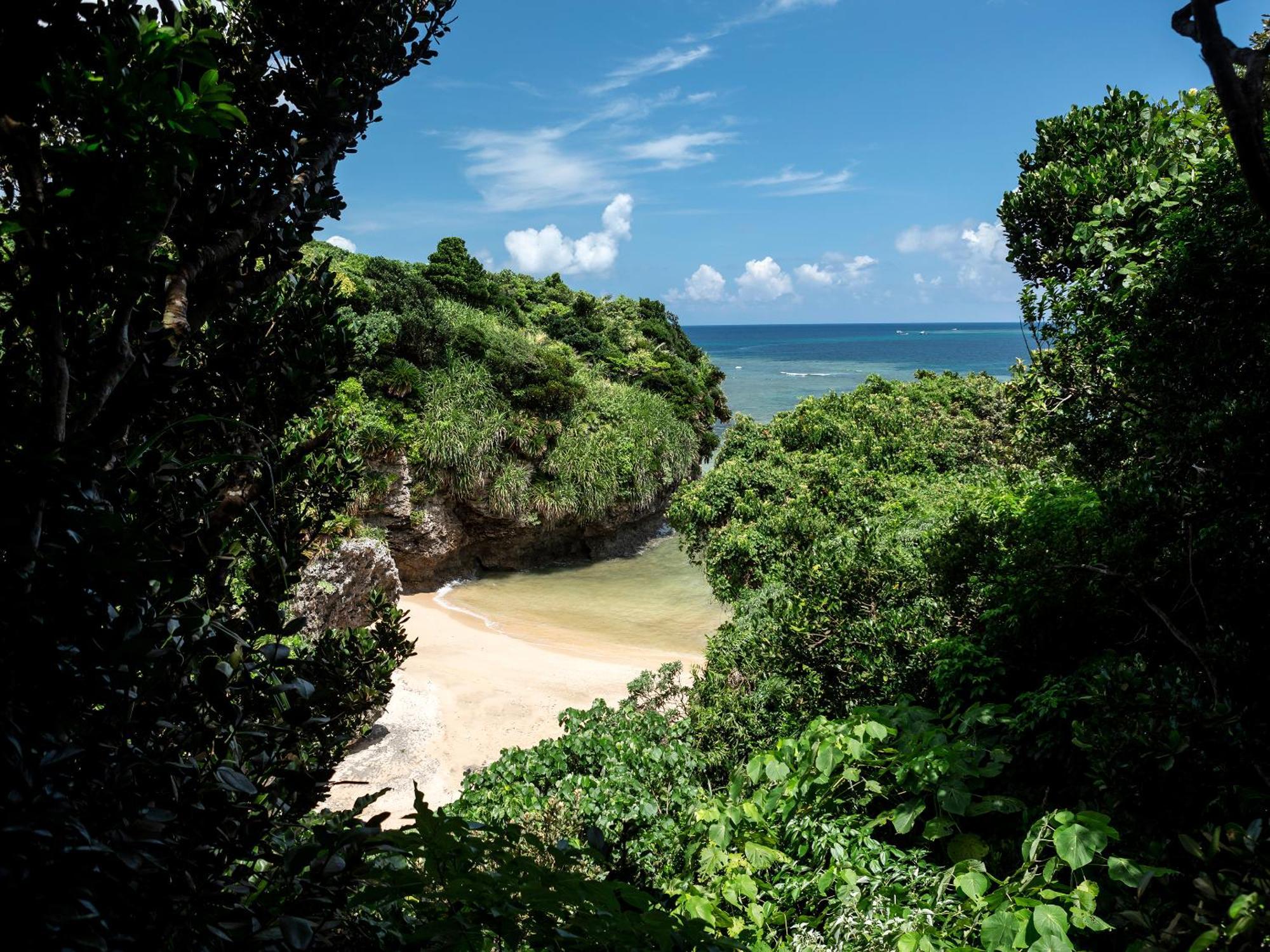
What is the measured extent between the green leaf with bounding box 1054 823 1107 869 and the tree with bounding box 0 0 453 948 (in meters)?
2.83

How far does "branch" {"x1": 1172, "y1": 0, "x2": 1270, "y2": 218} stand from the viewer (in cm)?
185

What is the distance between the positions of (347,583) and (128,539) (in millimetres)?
11647

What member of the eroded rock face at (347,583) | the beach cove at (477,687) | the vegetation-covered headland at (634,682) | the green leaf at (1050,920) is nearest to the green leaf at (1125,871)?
the vegetation-covered headland at (634,682)

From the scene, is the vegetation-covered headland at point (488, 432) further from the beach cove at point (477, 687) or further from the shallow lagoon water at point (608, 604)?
the beach cove at point (477, 687)

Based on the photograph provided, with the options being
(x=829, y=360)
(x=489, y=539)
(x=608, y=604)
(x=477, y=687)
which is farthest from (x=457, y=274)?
(x=829, y=360)

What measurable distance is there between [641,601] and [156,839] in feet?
57.1

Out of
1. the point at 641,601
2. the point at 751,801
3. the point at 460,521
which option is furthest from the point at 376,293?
the point at 751,801

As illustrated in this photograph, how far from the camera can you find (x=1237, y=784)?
2881mm

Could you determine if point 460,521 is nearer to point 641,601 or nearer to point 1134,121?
point 641,601

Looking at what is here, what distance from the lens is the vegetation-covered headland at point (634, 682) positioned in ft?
4.20

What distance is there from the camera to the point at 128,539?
1202mm

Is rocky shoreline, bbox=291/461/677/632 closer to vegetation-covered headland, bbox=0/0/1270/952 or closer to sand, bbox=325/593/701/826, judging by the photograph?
sand, bbox=325/593/701/826

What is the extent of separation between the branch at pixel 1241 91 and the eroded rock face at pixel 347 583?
10.7m

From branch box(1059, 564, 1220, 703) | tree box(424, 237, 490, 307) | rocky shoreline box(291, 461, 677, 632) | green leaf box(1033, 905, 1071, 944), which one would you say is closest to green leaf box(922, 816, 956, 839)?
green leaf box(1033, 905, 1071, 944)
